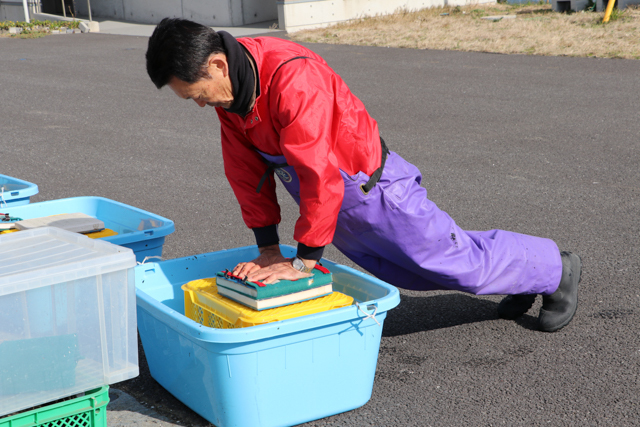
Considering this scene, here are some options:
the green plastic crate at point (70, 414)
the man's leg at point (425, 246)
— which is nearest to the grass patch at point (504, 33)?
the man's leg at point (425, 246)

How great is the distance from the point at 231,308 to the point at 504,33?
1267 cm

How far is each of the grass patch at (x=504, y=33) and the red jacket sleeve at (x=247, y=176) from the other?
970cm

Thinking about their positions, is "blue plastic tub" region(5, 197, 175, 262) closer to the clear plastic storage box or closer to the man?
the man

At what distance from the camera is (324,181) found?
2068mm

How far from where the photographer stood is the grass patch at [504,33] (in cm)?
1165

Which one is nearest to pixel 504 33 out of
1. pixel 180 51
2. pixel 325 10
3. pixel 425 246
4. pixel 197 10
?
pixel 325 10

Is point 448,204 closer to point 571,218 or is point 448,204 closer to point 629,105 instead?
point 571,218

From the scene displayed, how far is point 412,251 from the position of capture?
247 centimetres

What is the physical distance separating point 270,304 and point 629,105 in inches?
267

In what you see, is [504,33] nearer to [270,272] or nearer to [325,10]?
[325,10]

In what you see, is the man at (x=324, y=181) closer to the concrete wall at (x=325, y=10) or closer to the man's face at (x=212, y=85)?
the man's face at (x=212, y=85)

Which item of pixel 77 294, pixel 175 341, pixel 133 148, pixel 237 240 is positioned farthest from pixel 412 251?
pixel 133 148

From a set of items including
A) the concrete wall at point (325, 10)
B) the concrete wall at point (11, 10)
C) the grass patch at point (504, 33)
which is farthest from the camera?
the concrete wall at point (11, 10)

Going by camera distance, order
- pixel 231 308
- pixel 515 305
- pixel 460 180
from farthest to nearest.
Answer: pixel 460 180 → pixel 515 305 → pixel 231 308
